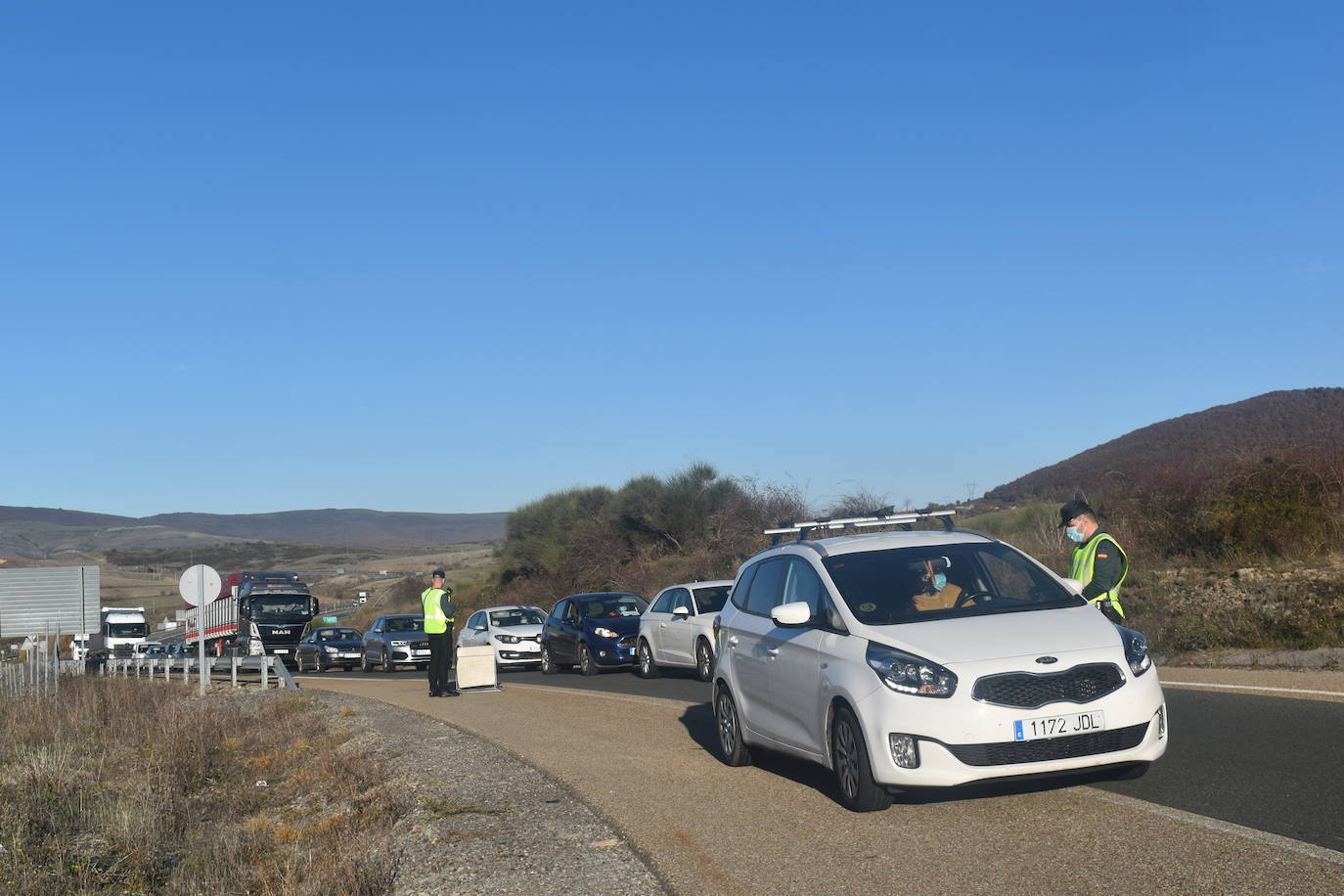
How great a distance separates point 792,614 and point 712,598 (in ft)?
39.4

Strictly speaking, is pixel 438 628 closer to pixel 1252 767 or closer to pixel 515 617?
pixel 515 617

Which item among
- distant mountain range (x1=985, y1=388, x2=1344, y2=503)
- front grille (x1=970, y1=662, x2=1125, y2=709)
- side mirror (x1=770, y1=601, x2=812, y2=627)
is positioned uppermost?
distant mountain range (x1=985, y1=388, x2=1344, y2=503)

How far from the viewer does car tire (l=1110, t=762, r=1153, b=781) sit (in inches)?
298

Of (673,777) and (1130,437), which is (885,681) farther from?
(1130,437)

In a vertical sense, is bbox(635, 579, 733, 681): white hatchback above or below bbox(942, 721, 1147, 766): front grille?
above

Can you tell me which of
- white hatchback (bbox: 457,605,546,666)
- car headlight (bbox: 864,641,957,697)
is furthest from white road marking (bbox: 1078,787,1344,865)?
white hatchback (bbox: 457,605,546,666)

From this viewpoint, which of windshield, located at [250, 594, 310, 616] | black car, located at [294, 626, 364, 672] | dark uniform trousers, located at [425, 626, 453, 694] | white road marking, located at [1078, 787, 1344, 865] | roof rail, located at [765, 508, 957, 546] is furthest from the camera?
windshield, located at [250, 594, 310, 616]

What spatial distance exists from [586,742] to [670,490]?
37204mm

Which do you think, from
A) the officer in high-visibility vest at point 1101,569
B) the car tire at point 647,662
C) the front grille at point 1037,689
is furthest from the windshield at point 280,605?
the front grille at point 1037,689

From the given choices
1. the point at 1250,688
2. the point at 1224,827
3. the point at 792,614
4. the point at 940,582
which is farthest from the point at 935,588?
the point at 1250,688

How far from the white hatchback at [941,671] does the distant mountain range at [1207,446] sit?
14786 mm

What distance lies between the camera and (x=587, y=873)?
6.76 m

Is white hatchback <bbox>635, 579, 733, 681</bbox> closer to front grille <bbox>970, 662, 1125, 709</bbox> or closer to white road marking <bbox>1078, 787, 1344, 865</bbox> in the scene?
white road marking <bbox>1078, 787, 1344, 865</bbox>

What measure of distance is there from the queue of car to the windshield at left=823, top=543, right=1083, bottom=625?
0.01 m
